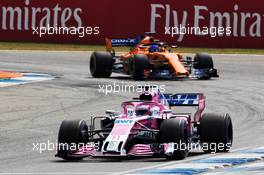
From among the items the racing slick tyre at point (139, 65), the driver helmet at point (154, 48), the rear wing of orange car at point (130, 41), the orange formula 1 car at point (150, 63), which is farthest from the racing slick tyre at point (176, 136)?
the rear wing of orange car at point (130, 41)

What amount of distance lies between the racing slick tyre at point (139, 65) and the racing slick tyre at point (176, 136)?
13143 millimetres

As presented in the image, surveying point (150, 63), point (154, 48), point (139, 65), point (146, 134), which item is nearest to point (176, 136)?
point (146, 134)

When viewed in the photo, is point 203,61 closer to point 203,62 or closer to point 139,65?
point 203,62

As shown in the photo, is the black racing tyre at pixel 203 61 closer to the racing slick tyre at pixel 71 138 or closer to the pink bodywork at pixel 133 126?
the pink bodywork at pixel 133 126

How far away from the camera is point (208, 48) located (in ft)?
120

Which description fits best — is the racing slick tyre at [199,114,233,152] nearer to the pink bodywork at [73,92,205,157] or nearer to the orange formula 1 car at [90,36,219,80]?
the pink bodywork at [73,92,205,157]

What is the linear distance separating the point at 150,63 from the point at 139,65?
0.58m

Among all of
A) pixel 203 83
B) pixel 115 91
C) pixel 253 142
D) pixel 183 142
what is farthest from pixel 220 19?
pixel 183 142

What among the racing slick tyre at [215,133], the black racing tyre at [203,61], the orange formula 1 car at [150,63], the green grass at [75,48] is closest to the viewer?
the racing slick tyre at [215,133]

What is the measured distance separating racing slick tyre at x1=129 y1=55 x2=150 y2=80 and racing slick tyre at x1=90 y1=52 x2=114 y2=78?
125 cm

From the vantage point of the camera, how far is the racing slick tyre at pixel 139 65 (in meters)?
25.8

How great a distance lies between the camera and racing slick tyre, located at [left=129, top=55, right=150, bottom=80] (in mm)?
25844

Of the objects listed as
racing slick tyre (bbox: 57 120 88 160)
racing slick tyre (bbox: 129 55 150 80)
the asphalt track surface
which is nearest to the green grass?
the asphalt track surface

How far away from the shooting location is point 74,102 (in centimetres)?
2089
